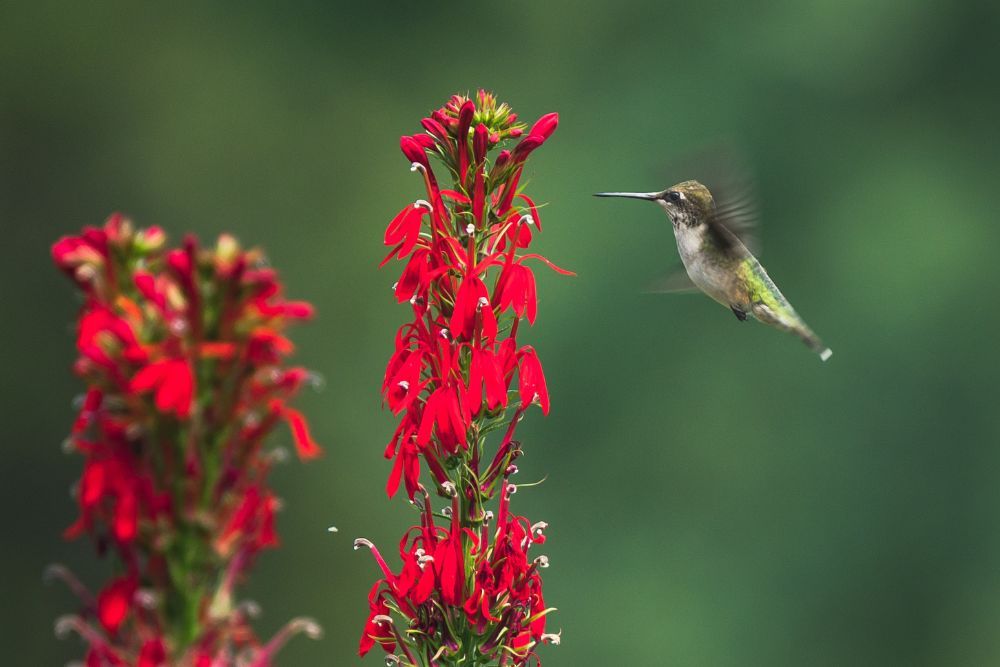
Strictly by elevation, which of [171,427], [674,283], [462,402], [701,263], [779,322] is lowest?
[171,427]

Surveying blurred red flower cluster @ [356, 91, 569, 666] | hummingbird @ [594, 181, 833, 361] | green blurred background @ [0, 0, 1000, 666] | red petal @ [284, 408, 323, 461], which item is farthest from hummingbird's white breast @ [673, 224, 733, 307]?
green blurred background @ [0, 0, 1000, 666]

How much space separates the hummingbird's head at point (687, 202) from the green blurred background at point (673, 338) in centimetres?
579

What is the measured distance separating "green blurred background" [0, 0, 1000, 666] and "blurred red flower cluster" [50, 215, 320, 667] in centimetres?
936

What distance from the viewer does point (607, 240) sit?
1200 centimetres

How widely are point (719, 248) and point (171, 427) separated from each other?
381 cm

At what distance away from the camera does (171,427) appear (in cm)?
190

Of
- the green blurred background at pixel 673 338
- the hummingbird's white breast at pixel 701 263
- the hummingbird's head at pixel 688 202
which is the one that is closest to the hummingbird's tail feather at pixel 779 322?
the hummingbird's white breast at pixel 701 263

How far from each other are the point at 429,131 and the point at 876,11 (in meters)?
10.9

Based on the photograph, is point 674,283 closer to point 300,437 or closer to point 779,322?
point 779,322

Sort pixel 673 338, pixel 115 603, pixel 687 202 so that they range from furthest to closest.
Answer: pixel 673 338 < pixel 687 202 < pixel 115 603

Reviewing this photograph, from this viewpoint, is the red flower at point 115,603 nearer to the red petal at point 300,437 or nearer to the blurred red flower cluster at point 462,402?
the red petal at point 300,437

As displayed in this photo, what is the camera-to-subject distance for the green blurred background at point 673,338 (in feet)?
39.0

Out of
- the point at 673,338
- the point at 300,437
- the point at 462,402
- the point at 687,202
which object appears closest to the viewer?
the point at 300,437

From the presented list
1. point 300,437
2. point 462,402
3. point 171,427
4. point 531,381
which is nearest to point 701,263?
point 531,381
